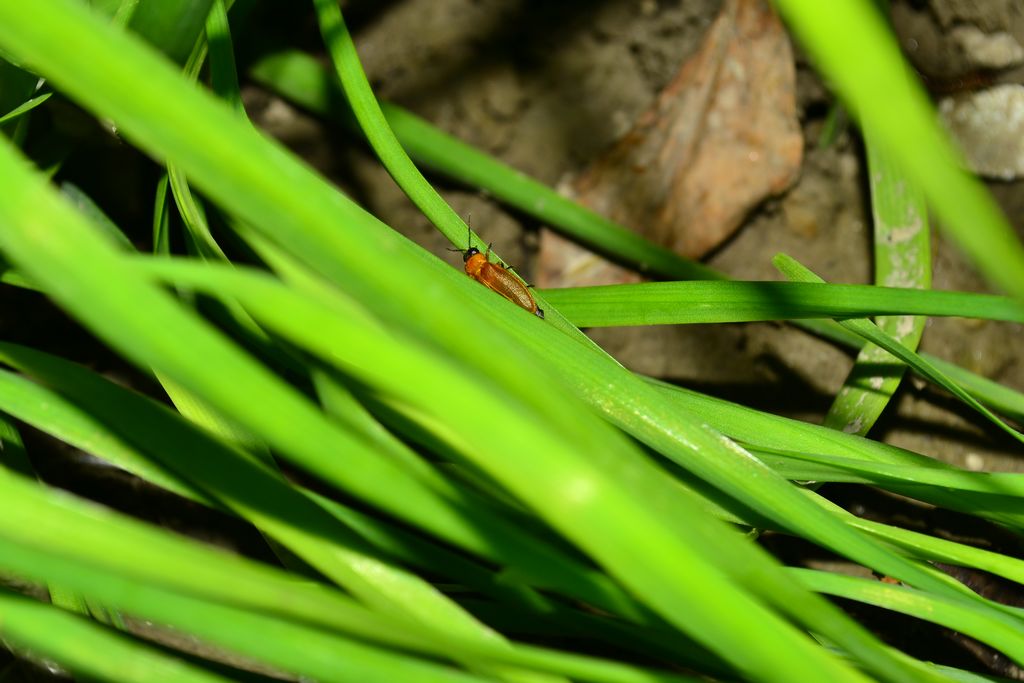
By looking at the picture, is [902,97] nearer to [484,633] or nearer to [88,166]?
[484,633]

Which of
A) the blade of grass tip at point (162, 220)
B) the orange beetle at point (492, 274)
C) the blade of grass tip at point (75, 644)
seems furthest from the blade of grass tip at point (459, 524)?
the orange beetle at point (492, 274)

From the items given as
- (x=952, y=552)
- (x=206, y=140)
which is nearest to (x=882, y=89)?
(x=206, y=140)

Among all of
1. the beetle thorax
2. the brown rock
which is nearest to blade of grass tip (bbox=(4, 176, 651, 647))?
the beetle thorax

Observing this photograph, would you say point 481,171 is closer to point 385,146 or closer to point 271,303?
point 385,146

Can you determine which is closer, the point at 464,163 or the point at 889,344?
the point at 889,344

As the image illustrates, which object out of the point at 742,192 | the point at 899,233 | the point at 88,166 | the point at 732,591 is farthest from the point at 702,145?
the point at 732,591

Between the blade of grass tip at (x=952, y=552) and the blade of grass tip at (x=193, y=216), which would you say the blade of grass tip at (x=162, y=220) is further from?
the blade of grass tip at (x=952, y=552)
